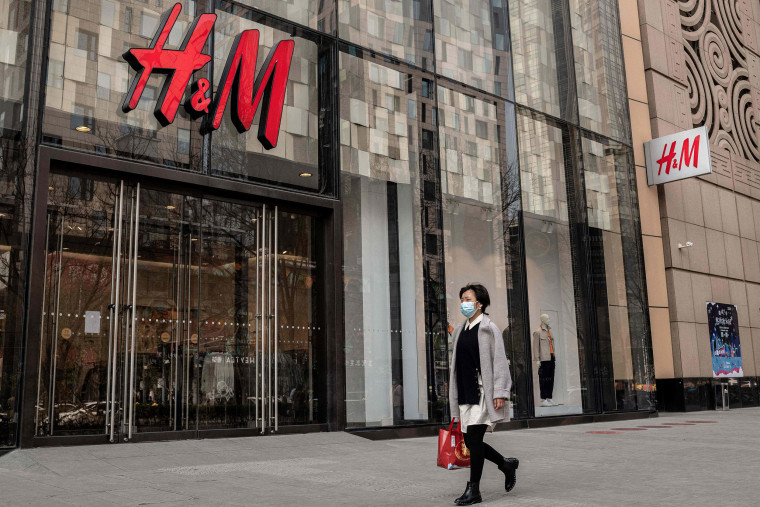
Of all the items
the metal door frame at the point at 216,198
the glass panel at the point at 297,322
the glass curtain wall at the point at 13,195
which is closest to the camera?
the glass curtain wall at the point at 13,195

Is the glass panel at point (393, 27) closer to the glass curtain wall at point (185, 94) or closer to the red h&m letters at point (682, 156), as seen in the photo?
the glass curtain wall at point (185, 94)

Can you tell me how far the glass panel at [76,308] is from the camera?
8836 mm

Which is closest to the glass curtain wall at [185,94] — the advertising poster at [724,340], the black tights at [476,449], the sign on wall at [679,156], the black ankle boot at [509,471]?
the black tights at [476,449]

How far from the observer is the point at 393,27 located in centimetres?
1314

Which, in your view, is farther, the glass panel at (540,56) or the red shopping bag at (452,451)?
the glass panel at (540,56)

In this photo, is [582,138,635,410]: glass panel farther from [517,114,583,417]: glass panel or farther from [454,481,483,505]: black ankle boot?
[454,481,483,505]: black ankle boot

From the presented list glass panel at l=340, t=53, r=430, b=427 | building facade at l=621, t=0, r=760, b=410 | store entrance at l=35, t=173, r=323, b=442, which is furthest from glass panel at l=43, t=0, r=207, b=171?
building facade at l=621, t=0, r=760, b=410

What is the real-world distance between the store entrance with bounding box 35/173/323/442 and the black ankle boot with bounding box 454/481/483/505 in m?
5.35

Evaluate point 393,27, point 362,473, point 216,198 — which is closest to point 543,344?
point 393,27

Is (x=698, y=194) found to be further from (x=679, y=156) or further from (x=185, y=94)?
(x=185, y=94)

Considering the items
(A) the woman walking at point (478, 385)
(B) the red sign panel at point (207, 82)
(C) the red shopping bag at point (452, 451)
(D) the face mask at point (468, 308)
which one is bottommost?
(C) the red shopping bag at point (452, 451)

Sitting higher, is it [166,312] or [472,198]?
[472,198]

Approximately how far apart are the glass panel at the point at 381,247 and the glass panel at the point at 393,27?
1.37 feet

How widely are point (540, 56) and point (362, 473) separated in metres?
11.5
